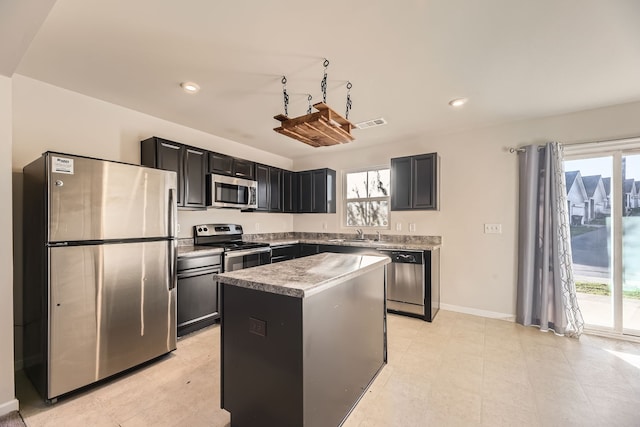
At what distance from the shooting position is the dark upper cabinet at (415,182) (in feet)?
12.3

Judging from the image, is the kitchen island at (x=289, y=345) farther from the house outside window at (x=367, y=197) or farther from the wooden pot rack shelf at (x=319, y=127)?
the house outside window at (x=367, y=197)

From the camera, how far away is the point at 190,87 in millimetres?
2525

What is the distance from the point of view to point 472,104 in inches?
115

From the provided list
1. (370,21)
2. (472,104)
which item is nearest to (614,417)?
(472,104)

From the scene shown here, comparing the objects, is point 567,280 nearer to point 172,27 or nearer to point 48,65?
point 172,27

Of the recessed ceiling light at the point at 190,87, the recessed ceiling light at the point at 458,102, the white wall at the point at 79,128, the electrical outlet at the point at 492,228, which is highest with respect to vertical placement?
the recessed ceiling light at the point at 190,87

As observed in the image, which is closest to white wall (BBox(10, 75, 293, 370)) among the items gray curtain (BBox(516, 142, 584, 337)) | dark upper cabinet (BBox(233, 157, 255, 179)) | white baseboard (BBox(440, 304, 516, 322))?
dark upper cabinet (BBox(233, 157, 255, 179))

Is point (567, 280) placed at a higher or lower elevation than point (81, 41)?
lower

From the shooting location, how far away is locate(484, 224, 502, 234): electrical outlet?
3.51 m

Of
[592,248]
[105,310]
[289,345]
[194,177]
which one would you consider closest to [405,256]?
[592,248]

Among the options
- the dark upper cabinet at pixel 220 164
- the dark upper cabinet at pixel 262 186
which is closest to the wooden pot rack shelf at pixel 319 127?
the dark upper cabinet at pixel 220 164

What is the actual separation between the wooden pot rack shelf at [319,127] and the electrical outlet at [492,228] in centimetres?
256

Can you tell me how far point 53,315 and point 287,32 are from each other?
8.29 feet

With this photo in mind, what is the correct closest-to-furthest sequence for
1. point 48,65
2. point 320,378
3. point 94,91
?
point 320,378
point 48,65
point 94,91
